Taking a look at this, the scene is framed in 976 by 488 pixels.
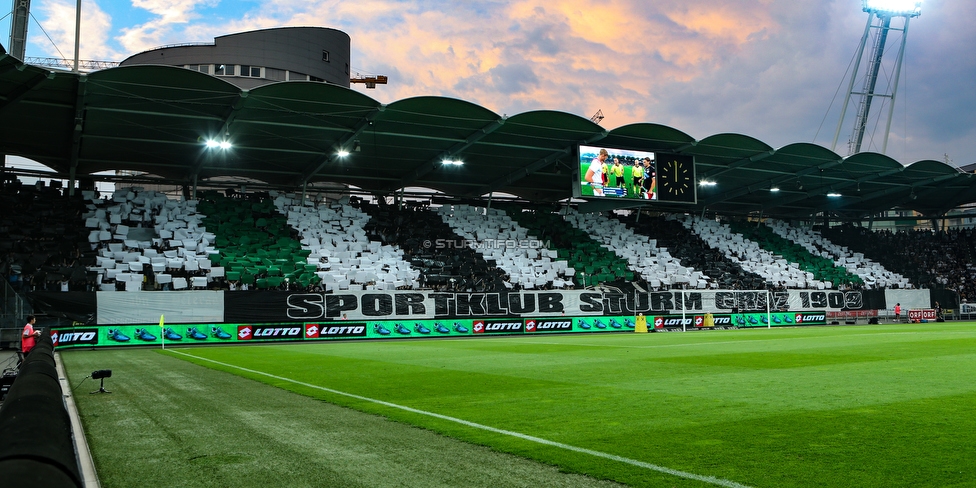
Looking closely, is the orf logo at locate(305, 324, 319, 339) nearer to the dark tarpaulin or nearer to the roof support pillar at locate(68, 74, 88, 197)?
the dark tarpaulin

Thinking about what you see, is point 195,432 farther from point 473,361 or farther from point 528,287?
point 528,287

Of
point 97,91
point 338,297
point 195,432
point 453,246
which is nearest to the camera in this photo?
point 195,432

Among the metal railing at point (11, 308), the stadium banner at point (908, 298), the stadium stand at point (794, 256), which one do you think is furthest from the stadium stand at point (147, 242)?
the stadium banner at point (908, 298)

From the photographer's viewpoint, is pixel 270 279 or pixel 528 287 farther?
pixel 528 287

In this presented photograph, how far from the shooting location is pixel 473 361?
18.4 meters

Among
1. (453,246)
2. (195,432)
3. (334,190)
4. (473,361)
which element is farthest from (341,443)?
(334,190)

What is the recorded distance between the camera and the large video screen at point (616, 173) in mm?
37406

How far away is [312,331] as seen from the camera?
107 feet

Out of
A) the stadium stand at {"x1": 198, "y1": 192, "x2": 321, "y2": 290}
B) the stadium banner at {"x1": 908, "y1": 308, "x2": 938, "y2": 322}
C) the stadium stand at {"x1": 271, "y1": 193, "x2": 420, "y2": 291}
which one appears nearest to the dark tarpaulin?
the stadium stand at {"x1": 198, "y1": 192, "x2": 321, "y2": 290}

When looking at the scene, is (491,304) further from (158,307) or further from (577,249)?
(158,307)

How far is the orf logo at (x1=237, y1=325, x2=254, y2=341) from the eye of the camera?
3158cm

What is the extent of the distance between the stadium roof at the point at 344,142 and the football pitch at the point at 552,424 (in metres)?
16.8

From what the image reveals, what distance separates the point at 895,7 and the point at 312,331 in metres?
50.7

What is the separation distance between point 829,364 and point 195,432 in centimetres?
1260
